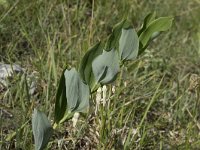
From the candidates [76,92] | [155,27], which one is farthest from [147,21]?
[76,92]

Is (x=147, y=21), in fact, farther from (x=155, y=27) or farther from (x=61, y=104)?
(x=61, y=104)

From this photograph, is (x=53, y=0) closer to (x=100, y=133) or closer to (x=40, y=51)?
(x=40, y=51)

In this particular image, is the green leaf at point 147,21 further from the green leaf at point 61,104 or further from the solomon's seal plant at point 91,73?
the green leaf at point 61,104

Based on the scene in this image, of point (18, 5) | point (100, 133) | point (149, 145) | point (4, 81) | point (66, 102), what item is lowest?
point (149, 145)

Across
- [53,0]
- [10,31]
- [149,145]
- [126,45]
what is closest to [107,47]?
[126,45]

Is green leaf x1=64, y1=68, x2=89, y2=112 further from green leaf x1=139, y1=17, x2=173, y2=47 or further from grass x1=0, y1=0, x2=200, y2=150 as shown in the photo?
grass x1=0, y1=0, x2=200, y2=150

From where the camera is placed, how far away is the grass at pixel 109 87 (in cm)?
136

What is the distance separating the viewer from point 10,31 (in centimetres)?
186

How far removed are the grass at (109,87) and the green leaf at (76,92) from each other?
460 millimetres

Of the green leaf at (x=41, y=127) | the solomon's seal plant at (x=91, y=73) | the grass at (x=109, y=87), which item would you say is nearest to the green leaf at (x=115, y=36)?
the solomon's seal plant at (x=91, y=73)

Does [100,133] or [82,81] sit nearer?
[82,81]

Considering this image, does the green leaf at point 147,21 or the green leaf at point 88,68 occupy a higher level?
the green leaf at point 147,21

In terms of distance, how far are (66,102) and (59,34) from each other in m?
1.43

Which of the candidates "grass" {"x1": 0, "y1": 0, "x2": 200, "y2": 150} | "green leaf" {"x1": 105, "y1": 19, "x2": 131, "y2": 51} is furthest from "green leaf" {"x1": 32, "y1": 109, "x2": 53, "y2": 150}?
"grass" {"x1": 0, "y1": 0, "x2": 200, "y2": 150}
